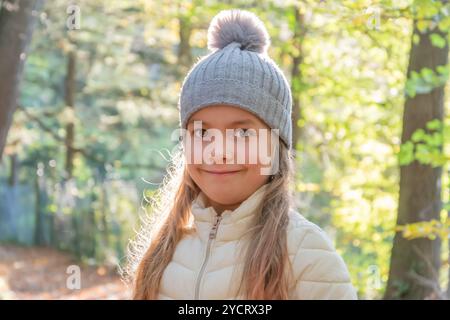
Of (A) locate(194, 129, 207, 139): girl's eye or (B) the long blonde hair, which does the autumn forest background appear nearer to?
(B) the long blonde hair

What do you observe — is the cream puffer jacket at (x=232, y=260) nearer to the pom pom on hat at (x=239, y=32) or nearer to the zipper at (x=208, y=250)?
the zipper at (x=208, y=250)

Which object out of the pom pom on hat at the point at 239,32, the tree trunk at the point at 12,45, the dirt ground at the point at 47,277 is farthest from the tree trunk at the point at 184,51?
the pom pom on hat at the point at 239,32

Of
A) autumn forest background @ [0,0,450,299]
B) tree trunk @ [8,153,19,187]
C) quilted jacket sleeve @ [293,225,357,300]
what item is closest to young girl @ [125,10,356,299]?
quilted jacket sleeve @ [293,225,357,300]

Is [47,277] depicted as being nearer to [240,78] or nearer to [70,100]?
[70,100]

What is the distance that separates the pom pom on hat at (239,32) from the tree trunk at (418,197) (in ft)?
14.9

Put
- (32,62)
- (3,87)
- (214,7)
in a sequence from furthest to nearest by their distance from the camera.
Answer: (32,62), (214,7), (3,87)

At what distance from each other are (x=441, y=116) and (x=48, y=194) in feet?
43.3

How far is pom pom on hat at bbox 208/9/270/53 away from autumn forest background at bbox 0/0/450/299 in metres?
1.09

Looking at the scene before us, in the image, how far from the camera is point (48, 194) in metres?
18.1

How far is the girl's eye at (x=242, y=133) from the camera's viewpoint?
221 centimetres

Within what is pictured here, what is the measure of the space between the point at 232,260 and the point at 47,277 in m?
13.3

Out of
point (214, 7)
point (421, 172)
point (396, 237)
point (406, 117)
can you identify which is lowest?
point (396, 237)
